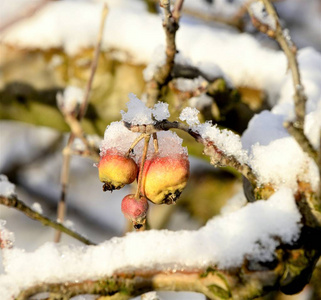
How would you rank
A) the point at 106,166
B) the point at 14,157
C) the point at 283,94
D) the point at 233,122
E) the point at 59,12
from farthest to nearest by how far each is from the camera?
the point at 14,157, the point at 59,12, the point at 233,122, the point at 283,94, the point at 106,166

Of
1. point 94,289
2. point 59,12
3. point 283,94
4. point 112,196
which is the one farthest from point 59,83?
point 112,196

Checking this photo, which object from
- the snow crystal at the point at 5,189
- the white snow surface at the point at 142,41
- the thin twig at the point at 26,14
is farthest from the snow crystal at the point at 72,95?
the snow crystal at the point at 5,189

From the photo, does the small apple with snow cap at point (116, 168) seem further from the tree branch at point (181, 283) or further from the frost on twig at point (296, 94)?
the frost on twig at point (296, 94)

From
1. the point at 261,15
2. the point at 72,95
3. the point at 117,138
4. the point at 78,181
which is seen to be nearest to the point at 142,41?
the point at 72,95

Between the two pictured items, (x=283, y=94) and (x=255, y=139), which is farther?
(x=283, y=94)

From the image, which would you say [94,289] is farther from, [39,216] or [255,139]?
[255,139]

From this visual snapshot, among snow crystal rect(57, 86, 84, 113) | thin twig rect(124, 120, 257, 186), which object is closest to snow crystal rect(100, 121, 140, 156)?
thin twig rect(124, 120, 257, 186)

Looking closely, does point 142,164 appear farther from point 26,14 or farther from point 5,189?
point 26,14
